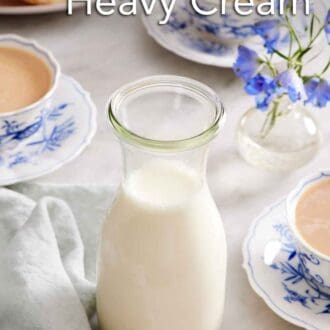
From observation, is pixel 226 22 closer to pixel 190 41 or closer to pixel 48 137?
pixel 190 41

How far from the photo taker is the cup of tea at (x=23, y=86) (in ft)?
3.71

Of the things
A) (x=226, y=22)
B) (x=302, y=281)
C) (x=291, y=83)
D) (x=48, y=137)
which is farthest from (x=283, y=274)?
(x=226, y=22)

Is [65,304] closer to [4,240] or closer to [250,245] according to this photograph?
[4,240]

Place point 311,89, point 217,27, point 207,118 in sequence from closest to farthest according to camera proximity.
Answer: point 207,118, point 311,89, point 217,27

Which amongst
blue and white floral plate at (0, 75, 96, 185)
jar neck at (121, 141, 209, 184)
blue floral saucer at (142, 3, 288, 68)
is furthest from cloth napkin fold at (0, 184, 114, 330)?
blue floral saucer at (142, 3, 288, 68)

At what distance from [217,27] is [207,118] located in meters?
0.58

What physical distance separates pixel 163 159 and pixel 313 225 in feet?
0.78

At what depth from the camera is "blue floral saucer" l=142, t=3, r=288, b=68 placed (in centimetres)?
132

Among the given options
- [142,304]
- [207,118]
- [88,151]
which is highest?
[207,118]

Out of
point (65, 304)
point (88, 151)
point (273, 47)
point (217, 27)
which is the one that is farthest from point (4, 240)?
point (217, 27)

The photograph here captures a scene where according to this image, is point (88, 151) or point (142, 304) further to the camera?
point (88, 151)

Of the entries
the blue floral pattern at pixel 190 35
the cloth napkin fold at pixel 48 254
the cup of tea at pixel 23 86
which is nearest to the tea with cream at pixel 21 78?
the cup of tea at pixel 23 86

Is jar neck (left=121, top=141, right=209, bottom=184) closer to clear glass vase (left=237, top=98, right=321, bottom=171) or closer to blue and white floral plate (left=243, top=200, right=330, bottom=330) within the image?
blue and white floral plate (left=243, top=200, right=330, bottom=330)

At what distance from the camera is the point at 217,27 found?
135 cm
